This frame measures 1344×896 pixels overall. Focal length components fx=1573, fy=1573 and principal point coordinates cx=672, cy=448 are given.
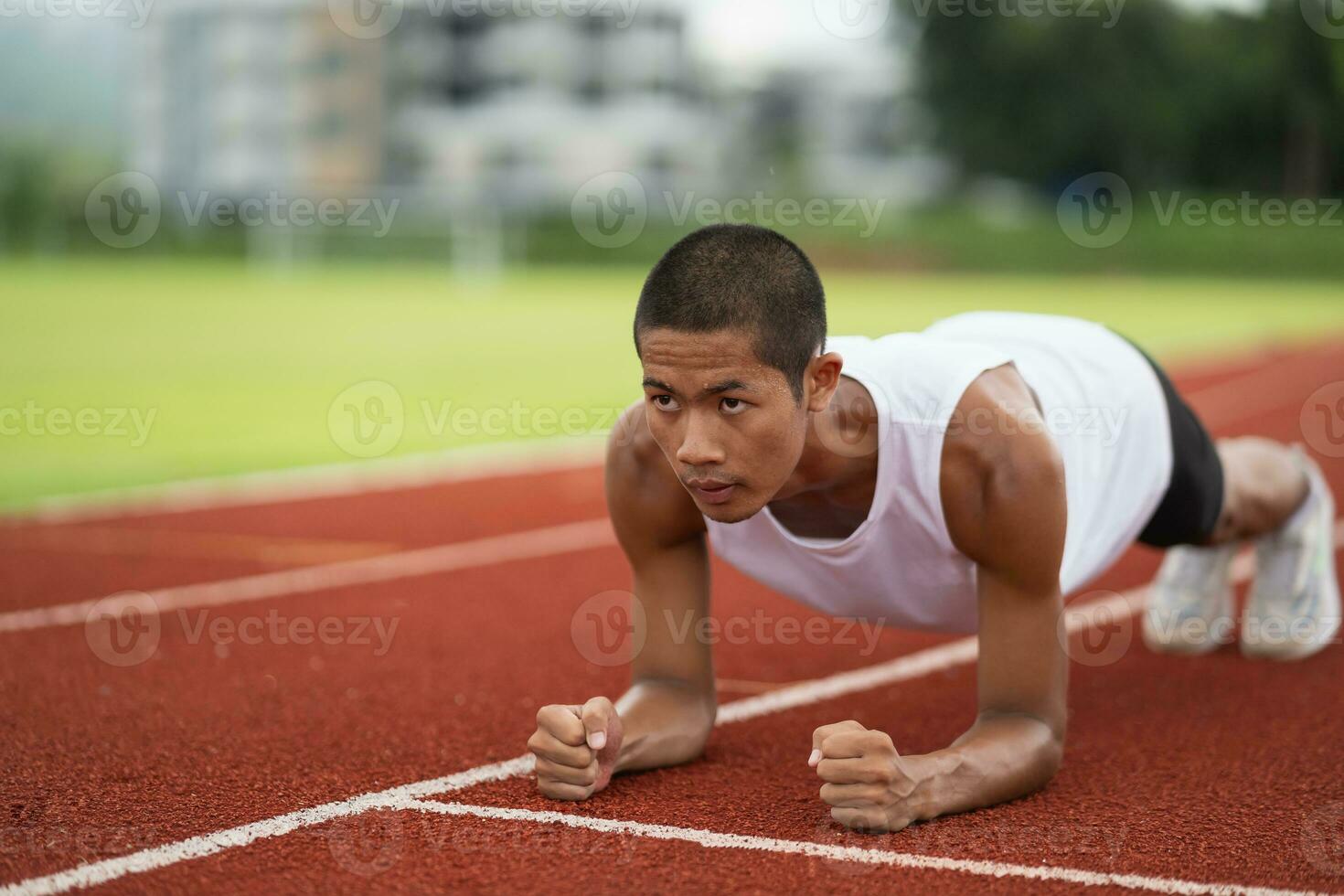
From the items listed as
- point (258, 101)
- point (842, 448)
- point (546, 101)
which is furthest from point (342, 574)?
point (258, 101)

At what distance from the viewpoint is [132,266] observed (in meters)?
43.9

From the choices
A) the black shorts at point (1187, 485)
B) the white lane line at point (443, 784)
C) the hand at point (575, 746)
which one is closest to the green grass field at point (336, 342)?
the white lane line at point (443, 784)

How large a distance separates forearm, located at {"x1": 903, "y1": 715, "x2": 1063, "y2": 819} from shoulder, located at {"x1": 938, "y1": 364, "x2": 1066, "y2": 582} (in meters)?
0.40

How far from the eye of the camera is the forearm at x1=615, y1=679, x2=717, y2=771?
156 inches

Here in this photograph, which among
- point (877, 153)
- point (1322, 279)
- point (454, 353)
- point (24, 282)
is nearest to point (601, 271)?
point (24, 282)

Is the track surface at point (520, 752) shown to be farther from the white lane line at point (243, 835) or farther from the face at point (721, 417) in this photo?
the face at point (721, 417)

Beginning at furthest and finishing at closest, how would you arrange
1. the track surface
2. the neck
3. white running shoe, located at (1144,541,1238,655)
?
white running shoe, located at (1144,541,1238,655) < the neck < the track surface

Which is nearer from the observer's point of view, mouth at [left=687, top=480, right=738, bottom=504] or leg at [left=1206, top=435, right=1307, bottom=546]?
mouth at [left=687, top=480, right=738, bottom=504]

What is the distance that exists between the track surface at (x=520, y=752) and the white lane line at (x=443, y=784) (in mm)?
48

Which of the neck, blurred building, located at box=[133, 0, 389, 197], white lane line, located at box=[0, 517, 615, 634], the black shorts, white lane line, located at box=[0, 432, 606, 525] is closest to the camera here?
the neck

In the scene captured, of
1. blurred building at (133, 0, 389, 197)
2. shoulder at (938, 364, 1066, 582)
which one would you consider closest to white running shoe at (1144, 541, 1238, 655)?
shoulder at (938, 364, 1066, 582)

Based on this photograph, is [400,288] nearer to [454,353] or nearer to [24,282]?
[24,282]

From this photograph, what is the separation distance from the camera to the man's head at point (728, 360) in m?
3.40

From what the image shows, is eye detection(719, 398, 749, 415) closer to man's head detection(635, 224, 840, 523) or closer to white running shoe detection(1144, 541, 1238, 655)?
man's head detection(635, 224, 840, 523)
